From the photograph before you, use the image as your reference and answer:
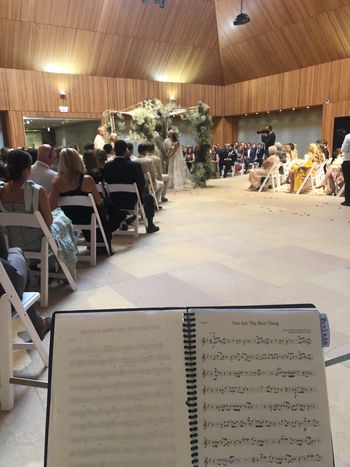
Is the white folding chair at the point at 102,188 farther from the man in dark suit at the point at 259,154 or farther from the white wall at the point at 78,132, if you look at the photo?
the man in dark suit at the point at 259,154

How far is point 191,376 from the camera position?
96 centimetres

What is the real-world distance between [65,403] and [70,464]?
0.43ft

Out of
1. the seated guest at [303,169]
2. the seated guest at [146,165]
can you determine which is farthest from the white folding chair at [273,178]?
the seated guest at [146,165]

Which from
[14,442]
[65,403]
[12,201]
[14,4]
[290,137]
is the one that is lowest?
[14,442]

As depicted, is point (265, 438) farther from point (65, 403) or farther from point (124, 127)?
point (124, 127)

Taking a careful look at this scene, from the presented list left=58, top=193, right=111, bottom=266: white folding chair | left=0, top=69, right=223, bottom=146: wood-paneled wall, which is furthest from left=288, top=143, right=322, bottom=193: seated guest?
left=0, top=69, right=223, bottom=146: wood-paneled wall

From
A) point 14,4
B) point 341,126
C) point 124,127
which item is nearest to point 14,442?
point 124,127

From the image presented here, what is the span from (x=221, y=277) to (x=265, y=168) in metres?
6.93

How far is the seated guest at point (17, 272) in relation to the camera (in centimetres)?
198

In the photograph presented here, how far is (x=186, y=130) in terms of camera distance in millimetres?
16766

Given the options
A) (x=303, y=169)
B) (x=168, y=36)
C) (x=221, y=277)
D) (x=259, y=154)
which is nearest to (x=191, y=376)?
(x=221, y=277)

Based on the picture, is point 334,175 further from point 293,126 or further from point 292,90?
point 293,126

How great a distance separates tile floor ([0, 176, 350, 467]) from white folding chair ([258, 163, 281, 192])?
11.4 ft

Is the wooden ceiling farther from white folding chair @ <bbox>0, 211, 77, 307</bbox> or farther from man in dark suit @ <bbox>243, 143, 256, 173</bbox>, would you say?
white folding chair @ <bbox>0, 211, 77, 307</bbox>
